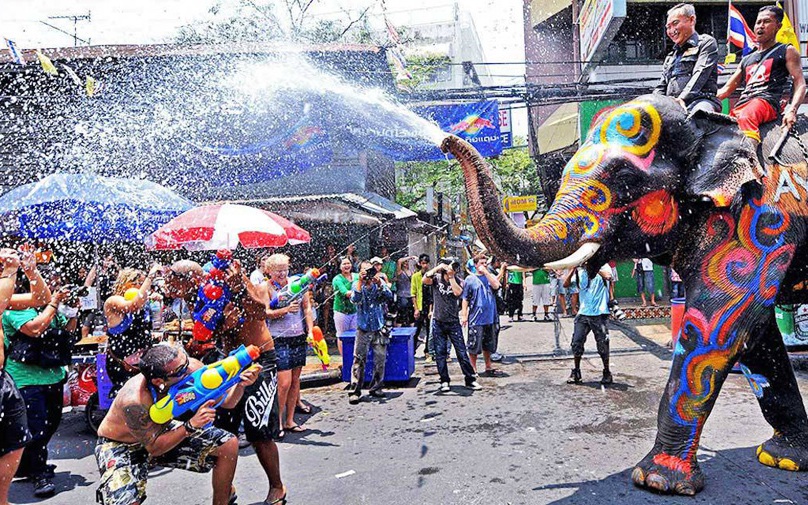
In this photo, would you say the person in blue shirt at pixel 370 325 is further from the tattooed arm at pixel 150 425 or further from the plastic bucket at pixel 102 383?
the tattooed arm at pixel 150 425

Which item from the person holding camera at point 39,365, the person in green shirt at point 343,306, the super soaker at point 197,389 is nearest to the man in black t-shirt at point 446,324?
the person in green shirt at point 343,306

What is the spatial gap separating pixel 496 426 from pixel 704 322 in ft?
8.83

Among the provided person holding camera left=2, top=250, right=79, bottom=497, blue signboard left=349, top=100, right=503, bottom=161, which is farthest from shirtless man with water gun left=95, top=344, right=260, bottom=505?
blue signboard left=349, top=100, right=503, bottom=161

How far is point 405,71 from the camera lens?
35.8ft

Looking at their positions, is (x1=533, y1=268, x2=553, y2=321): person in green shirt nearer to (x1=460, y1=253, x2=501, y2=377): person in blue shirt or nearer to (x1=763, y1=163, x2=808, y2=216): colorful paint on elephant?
(x1=460, y1=253, x2=501, y2=377): person in blue shirt

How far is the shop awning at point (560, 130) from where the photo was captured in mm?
18094

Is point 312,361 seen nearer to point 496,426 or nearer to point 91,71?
point 496,426

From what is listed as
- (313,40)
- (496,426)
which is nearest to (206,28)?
(313,40)

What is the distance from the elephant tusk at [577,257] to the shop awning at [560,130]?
14.7 m

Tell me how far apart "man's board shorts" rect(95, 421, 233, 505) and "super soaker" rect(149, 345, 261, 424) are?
0.23m

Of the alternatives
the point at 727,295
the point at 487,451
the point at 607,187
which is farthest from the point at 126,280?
the point at 727,295

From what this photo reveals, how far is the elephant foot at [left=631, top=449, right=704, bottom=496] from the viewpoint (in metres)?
3.81

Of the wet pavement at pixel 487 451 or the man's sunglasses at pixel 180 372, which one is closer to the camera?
the man's sunglasses at pixel 180 372

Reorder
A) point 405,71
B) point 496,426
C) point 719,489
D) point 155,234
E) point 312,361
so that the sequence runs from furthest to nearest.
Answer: point 405,71 → point 312,361 → point 155,234 → point 496,426 → point 719,489
